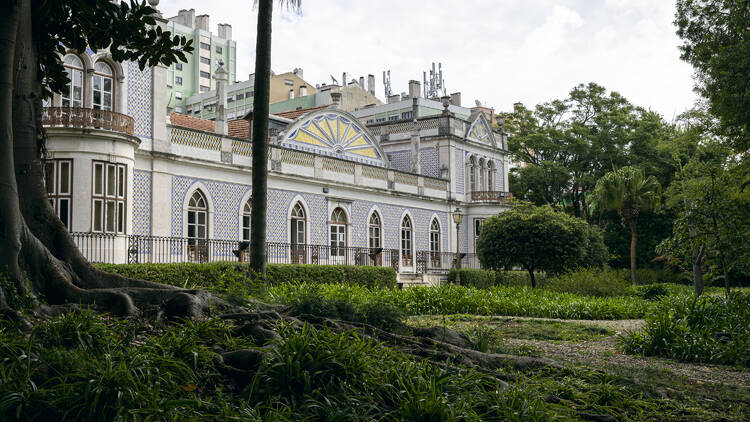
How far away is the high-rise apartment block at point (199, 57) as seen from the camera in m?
74.9

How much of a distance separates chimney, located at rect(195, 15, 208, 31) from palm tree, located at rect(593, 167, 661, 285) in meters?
58.2

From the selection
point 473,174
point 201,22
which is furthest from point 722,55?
point 201,22

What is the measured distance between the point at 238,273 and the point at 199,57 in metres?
66.4

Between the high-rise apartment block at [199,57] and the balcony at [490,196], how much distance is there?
1713 inches

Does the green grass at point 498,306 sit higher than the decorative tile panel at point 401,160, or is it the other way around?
the decorative tile panel at point 401,160

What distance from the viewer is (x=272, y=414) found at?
4.38 metres

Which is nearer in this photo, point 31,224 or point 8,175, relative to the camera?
point 8,175

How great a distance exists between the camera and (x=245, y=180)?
25.5m

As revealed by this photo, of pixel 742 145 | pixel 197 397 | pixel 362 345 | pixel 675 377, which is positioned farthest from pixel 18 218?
pixel 742 145

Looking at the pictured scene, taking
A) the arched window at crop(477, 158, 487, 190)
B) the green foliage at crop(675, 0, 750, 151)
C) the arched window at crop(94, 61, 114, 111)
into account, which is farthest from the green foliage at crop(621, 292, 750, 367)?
the arched window at crop(477, 158, 487, 190)

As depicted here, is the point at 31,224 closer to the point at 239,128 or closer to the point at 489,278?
the point at 239,128

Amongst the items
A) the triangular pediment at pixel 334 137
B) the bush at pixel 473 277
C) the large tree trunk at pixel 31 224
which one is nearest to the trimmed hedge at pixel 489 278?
the bush at pixel 473 277

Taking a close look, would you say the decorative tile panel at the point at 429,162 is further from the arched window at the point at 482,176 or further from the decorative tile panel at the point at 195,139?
the decorative tile panel at the point at 195,139

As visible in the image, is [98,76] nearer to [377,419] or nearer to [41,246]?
[41,246]
